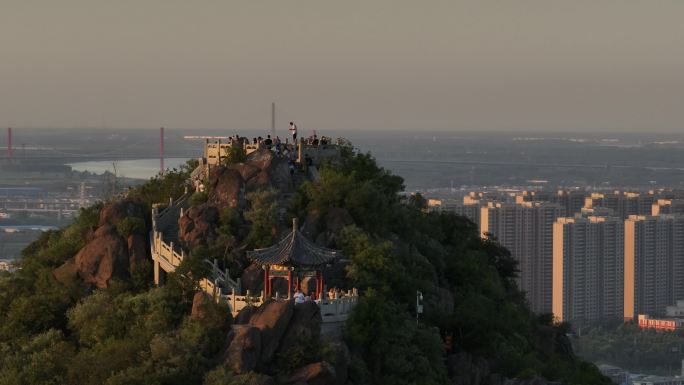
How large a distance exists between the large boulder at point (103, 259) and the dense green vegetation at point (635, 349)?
57323mm

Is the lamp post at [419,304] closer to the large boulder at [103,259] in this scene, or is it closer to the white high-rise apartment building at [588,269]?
the large boulder at [103,259]

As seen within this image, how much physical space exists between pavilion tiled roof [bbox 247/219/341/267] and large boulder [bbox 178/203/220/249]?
3007 mm

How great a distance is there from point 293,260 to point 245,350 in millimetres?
2132

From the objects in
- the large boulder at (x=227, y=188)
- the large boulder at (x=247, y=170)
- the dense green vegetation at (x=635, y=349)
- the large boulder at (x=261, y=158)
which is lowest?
the dense green vegetation at (x=635, y=349)

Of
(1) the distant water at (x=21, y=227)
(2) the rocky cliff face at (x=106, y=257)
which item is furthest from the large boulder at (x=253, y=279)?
(1) the distant water at (x=21, y=227)

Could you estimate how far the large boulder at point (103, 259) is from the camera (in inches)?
1395

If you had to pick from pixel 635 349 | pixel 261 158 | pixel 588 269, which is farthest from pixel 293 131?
pixel 588 269

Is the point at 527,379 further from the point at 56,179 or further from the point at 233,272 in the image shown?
the point at 56,179

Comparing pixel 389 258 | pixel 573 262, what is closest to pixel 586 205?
pixel 573 262

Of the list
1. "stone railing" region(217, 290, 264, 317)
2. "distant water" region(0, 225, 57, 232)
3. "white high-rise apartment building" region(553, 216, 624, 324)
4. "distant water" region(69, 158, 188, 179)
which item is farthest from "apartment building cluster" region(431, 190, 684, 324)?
"stone railing" region(217, 290, 264, 317)

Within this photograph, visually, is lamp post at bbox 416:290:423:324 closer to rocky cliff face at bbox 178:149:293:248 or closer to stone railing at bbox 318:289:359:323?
stone railing at bbox 318:289:359:323

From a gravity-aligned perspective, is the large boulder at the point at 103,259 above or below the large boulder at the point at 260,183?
below

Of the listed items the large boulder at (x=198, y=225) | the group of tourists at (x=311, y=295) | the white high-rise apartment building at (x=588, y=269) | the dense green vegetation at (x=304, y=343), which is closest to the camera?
the group of tourists at (x=311, y=295)

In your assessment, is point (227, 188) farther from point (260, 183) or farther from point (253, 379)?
point (253, 379)
